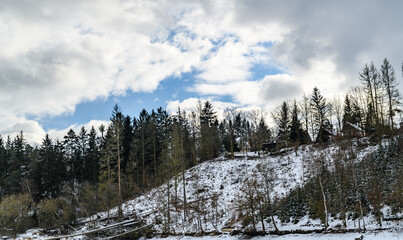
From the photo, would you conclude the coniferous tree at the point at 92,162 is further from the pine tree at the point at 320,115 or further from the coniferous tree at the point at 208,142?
the pine tree at the point at 320,115

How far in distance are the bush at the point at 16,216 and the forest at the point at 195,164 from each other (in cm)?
11

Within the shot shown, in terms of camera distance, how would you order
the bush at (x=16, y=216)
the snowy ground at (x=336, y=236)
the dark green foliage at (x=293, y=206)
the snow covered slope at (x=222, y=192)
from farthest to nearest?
the bush at (x=16, y=216) < the snow covered slope at (x=222, y=192) < the dark green foliage at (x=293, y=206) < the snowy ground at (x=336, y=236)

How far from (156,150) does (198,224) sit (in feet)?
76.7

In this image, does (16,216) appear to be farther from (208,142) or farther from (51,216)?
(208,142)

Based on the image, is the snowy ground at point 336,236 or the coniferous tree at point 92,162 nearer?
the snowy ground at point 336,236

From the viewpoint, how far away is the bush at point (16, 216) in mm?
32688

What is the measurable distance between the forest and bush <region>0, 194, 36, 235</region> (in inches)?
4.4

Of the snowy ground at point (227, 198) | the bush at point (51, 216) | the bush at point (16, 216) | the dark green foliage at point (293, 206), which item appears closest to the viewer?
the snowy ground at point (227, 198)

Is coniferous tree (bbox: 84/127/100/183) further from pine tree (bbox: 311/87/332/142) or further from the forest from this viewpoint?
pine tree (bbox: 311/87/332/142)

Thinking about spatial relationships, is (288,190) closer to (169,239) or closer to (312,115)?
(169,239)

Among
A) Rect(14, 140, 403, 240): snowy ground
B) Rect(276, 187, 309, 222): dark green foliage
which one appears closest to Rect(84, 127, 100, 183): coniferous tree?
Rect(14, 140, 403, 240): snowy ground

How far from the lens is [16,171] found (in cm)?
4669

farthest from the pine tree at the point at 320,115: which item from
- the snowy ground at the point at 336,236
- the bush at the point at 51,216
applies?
the bush at the point at 51,216

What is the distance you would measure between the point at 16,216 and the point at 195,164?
29213 millimetres
